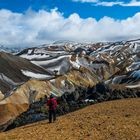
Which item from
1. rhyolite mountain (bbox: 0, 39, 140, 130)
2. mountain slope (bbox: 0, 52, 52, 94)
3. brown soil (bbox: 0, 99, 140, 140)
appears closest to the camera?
brown soil (bbox: 0, 99, 140, 140)

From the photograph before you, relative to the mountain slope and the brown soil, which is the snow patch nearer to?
the mountain slope

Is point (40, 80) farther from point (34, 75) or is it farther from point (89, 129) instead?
point (89, 129)

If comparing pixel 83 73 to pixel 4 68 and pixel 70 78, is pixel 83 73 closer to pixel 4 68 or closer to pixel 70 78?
pixel 70 78

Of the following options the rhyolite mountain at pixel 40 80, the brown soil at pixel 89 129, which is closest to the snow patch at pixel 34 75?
the rhyolite mountain at pixel 40 80

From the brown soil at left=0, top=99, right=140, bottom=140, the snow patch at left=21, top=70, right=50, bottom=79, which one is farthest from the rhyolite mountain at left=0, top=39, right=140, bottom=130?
the brown soil at left=0, top=99, right=140, bottom=140

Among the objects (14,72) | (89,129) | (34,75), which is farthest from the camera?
(34,75)

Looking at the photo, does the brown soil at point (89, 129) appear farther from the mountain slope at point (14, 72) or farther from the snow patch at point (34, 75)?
the snow patch at point (34, 75)

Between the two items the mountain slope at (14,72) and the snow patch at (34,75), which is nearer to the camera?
the mountain slope at (14,72)

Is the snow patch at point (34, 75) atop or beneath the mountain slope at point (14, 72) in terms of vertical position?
beneath

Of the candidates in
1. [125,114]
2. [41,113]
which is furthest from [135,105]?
[41,113]

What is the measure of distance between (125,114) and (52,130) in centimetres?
608

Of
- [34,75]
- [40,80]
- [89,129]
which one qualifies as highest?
[89,129]

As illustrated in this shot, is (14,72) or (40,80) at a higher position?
(14,72)

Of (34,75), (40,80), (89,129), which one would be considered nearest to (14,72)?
(34,75)
